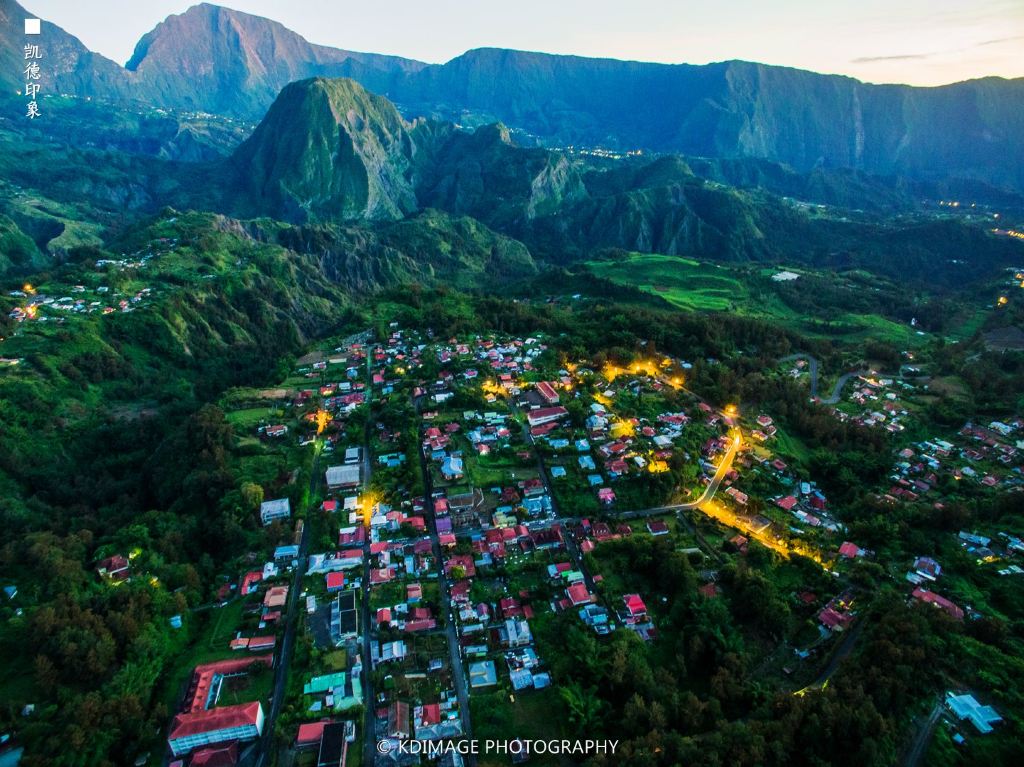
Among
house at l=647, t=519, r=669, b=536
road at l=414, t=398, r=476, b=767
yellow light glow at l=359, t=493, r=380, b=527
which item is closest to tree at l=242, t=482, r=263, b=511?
yellow light glow at l=359, t=493, r=380, b=527

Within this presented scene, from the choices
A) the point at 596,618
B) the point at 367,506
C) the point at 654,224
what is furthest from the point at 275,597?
the point at 654,224

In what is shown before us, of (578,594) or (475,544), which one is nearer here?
(578,594)

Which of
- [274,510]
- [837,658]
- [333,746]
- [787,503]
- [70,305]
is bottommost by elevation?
[333,746]

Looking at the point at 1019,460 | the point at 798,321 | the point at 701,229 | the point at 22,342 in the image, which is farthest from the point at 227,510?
the point at 701,229

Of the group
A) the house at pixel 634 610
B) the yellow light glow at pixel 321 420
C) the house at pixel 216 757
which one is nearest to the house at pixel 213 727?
the house at pixel 216 757

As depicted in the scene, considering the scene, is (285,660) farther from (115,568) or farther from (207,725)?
(115,568)

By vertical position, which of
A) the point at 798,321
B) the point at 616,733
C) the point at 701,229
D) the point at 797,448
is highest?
the point at 701,229

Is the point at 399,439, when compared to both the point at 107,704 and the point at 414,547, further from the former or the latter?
the point at 107,704
